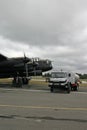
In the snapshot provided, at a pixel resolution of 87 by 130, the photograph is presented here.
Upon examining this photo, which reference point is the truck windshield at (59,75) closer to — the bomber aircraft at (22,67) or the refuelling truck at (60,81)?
the refuelling truck at (60,81)

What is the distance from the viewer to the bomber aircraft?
1577 inches

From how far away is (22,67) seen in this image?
40.0 metres

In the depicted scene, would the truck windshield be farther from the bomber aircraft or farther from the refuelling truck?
the bomber aircraft

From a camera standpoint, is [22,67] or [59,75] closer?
[59,75]

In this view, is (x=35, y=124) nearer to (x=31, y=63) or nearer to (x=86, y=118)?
(x=86, y=118)

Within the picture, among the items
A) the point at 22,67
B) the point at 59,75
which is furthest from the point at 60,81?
the point at 22,67

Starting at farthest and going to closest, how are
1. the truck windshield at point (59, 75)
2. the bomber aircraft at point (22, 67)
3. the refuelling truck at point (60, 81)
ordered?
the bomber aircraft at point (22, 67), the truck windshield at point (59, 75), the refuelling truck at point (60, 81)

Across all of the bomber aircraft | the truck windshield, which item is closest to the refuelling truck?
the truck windshield

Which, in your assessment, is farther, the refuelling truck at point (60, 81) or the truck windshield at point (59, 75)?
the truck windshield at point (59, 75)

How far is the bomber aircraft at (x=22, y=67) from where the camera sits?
131ft

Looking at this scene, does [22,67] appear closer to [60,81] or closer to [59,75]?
[59,75]

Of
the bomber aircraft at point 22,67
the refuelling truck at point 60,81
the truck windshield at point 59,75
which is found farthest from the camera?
the bomber aircraft at point 22,67

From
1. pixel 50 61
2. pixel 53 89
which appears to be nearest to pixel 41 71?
pixel 50 61

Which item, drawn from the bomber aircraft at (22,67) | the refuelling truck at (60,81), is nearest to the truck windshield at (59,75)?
the refuelling truck at (60,81)
